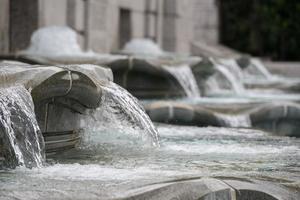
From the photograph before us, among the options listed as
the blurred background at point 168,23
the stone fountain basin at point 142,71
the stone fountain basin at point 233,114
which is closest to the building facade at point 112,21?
the blurred background at point 168,23

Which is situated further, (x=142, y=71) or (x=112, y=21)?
(x=112, y=21)

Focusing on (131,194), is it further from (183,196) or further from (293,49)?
(293,49)

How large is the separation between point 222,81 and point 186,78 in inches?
101

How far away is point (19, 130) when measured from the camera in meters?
5.59

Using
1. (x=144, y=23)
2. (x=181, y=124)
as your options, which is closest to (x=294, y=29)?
(x=144, y=23)

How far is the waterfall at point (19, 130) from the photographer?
5.44 m

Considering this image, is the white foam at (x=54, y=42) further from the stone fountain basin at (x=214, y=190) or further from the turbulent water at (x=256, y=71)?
the stone fountain basin at (x=214, y=190)

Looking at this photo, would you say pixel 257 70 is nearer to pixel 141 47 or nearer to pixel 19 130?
pixel 141 47

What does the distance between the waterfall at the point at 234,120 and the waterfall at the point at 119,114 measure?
2.04 m

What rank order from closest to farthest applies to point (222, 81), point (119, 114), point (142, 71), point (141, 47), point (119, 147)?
1. point (119, 147)
2. point (119, 114)
3. point (142, 71)
4. point (222, 81)
5. point (141, 47)

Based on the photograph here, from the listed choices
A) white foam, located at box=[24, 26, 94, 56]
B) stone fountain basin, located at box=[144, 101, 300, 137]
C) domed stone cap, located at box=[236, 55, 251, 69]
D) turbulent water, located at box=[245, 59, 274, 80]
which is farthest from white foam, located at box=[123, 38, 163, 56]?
stone fountain basin, located at box=[144, 101, 300, 137]

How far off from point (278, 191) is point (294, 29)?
25.3 meters

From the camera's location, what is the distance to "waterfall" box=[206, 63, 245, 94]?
1392cm

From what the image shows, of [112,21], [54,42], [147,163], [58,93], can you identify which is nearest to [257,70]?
[112,21]
